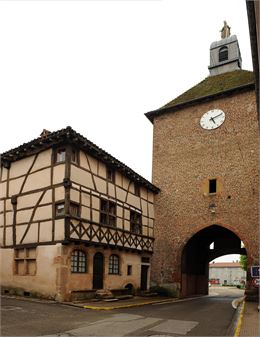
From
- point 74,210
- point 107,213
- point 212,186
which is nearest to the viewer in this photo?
point 74,210

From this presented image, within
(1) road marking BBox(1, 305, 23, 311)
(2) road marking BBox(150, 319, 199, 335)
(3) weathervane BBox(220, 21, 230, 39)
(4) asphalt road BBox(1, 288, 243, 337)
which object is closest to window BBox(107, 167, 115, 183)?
(4) asphalt road BBox(1, 288, 243, 337)

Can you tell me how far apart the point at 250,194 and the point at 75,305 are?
12179 mm

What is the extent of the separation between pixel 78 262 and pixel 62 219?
2.23m

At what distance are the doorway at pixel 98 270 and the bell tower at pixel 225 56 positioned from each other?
1826cm

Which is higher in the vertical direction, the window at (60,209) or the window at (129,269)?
the window at (60,209)

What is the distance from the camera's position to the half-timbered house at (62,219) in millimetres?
15250

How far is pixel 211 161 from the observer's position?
22.9m

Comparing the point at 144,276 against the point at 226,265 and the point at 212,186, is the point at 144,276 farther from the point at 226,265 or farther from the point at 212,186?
the point at 226,265

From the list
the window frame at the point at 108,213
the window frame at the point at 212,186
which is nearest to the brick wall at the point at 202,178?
the window frame at the point at 212,186

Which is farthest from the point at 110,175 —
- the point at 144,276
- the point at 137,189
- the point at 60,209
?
the point at 144,276

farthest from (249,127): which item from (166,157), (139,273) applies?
(139,273)

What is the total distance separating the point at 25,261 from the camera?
1617 cm

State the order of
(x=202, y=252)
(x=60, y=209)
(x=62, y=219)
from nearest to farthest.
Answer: (x=62, y=219)
(x=60, y=209)
(x=202, y=252)

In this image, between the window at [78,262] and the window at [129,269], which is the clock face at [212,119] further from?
the window at [78,262]
